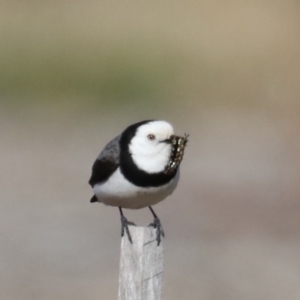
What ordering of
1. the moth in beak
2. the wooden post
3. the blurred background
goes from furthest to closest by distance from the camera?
the blurred background → the moth in beak → the wooden post

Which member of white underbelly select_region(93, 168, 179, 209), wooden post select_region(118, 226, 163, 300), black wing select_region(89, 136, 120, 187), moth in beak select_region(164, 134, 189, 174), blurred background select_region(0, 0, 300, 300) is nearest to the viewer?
wooden post select_region(118, 226, 163, 300)

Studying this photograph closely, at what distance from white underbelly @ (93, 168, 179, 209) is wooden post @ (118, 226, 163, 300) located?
36.7 inches

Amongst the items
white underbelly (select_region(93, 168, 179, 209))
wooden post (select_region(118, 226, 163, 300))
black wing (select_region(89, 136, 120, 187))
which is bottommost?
wooden post (select_region(118, 226, 163, 300))

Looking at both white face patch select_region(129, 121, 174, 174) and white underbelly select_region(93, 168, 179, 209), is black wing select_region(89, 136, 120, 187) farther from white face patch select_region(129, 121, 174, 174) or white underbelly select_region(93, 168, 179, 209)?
white face patch select_region(129, 121, 174, 174)

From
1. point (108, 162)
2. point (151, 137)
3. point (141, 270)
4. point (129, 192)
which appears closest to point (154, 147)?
point (151, 137)

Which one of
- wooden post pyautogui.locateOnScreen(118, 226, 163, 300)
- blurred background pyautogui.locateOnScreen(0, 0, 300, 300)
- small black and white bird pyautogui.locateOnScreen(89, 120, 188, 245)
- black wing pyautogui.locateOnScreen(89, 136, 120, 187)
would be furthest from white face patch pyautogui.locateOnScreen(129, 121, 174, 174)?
blurred background pyautogui.locateOnScreen(0, 0, 300, 300)

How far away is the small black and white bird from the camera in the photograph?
462 cm

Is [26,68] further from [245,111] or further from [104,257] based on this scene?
[104,257]

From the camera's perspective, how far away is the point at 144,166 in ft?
15.3

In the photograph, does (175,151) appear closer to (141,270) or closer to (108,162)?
(108,162)

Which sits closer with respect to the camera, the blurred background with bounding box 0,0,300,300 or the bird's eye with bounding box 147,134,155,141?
the bird's eye with bounding box 147,134,155,141

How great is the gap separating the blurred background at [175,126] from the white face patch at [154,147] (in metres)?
3.04

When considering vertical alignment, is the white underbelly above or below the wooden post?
above

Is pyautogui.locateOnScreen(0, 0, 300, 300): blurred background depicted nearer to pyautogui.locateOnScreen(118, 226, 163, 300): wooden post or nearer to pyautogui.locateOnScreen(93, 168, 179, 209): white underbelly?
pyautogui.locateOnScreen(93, 168, 179, 209): white underbelly
